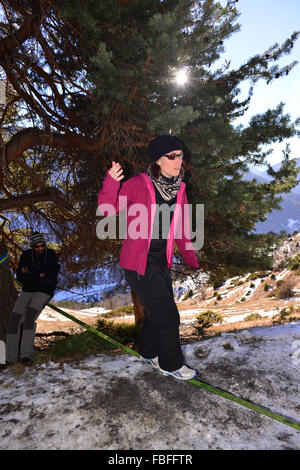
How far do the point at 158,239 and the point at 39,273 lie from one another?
1.95 metres

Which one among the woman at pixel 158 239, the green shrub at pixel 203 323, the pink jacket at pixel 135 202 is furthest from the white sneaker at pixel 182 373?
the green shrub at pixel 203 323

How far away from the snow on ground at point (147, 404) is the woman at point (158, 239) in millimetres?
400

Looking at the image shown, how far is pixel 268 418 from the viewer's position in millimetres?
2354

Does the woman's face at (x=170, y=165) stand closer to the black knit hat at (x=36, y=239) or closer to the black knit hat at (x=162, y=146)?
Result: the black knit hat at (x=162, y=146)

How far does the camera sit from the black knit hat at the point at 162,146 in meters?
2.84

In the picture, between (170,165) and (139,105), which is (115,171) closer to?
(170,165)

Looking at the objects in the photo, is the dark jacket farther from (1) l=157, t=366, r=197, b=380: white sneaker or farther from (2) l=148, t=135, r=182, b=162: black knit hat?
(2) l=148, t=135, r=182, b=162: black knit hat

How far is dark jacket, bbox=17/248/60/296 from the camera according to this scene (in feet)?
12.9

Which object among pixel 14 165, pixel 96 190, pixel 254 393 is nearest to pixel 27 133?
pixel 96 190

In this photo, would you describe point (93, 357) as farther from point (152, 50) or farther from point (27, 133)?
point (152, 50)

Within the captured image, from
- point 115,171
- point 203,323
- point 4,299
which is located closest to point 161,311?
point 115,171

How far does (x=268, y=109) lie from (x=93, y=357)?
16.0ft

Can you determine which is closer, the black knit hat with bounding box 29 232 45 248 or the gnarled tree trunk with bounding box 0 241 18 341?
the black knit hat with bounding box 29 232 45 248

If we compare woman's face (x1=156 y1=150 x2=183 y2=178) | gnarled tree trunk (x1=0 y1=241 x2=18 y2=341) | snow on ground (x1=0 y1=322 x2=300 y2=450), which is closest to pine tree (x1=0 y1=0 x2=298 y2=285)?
woman's face (x1=156 y1=150 x2=183 y2=178)
